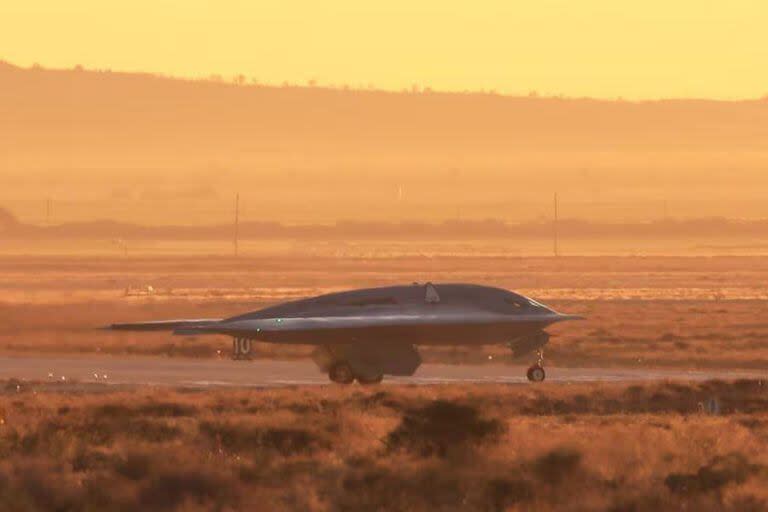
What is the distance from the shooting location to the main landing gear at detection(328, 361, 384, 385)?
52281 millimetres

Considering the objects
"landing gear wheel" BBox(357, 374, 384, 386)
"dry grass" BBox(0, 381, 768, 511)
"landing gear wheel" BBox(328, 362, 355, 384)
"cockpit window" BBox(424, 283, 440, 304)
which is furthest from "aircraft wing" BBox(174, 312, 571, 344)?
"dry grass" BBox(0, 381, 768, 511)

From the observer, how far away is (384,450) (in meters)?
33.9

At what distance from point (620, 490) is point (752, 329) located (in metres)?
45.9

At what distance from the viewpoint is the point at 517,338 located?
176 feet

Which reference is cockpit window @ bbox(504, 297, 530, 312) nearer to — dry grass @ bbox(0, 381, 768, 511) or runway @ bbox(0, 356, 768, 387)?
runway @ bbox(0, 356, 768, 387)

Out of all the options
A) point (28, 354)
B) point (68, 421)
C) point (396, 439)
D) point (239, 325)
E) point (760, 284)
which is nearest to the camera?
point (396, 439)

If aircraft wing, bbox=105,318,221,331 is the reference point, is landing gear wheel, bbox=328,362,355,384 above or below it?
below

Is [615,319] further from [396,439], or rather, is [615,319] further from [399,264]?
[399,264]

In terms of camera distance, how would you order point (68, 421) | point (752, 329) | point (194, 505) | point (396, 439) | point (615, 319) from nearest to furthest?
point (194, 505)
point (396, 439)
point (68, 421)
point (752, 329)
point (615, 319)

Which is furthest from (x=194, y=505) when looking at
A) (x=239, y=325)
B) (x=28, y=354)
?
(x=28, y=354)

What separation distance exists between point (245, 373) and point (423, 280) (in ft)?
262

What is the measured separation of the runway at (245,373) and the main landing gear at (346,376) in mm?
343

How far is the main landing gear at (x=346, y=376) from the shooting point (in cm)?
5228

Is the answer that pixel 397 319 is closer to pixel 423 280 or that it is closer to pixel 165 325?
pixel 165 325
